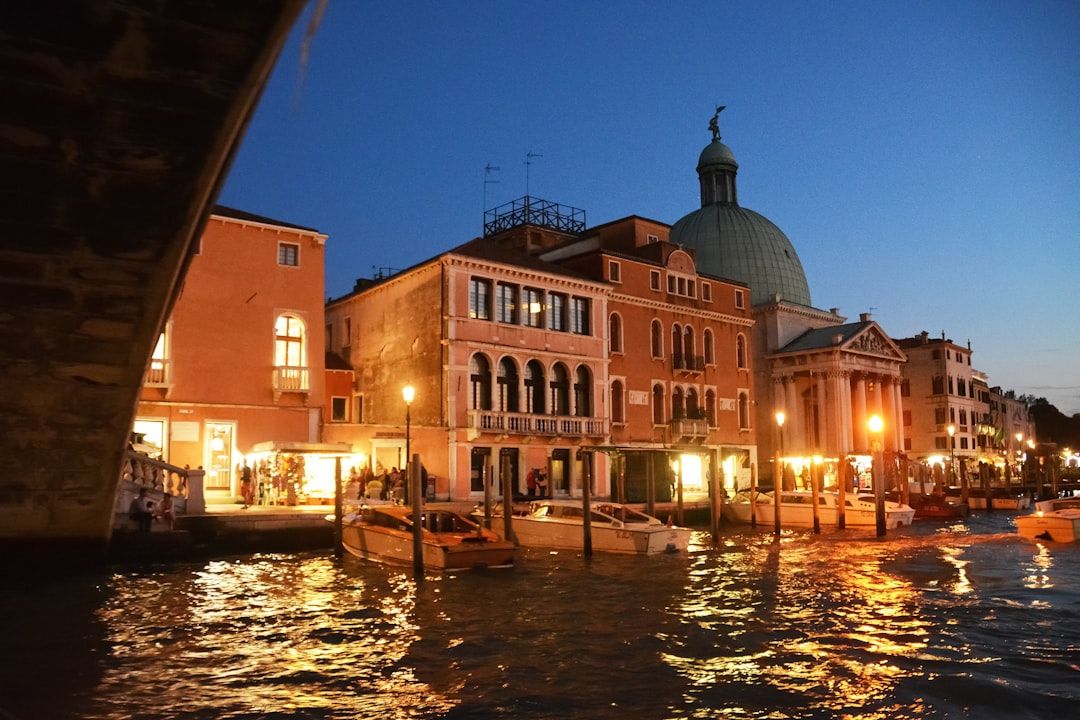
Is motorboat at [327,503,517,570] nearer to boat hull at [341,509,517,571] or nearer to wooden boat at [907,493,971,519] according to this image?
boat hull at [341,509,517,571]

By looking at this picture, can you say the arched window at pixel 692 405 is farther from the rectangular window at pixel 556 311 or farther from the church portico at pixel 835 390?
the church portico at pixel 835 390

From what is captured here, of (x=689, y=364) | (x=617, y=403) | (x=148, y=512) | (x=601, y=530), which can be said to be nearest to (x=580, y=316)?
(x=617, y=403)

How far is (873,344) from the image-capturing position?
1992 inches

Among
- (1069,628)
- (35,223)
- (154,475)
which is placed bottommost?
(1069,628)

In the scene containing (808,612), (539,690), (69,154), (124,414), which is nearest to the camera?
(69,154)

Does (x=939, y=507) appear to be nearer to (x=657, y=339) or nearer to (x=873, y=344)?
(x=657, y=339)

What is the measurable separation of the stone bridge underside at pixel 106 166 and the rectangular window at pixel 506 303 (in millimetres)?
21145

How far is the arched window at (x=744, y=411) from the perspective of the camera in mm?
40656

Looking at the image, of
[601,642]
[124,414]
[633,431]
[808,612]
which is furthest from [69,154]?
[633,431]

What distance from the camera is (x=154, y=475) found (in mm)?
19391

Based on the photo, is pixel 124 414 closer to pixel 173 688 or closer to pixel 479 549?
pixel 173 688

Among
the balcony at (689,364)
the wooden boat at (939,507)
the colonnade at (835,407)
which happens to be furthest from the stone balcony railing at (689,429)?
the colonnade at (835,407)

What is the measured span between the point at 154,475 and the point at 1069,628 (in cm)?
1678

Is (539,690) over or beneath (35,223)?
beneath
